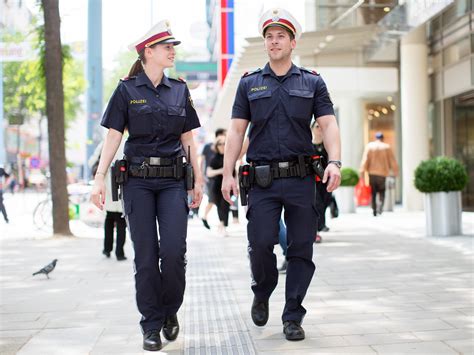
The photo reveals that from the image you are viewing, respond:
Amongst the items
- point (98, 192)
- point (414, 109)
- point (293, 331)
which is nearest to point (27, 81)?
point (414, 109)

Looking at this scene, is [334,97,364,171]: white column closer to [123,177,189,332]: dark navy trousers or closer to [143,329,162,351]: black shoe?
[123,177,189,332]: dark navy trousers

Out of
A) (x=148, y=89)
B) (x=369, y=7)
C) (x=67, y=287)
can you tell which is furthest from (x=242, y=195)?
(x=369, y=7)

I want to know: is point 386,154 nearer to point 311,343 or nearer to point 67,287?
point 67,287

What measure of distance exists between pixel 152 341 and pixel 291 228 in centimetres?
106

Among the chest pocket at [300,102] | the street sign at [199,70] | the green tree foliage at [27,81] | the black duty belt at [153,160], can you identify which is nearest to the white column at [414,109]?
the green tree foliage at [27,81]

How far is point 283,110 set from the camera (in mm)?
4238

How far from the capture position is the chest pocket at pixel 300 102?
13.9 ft

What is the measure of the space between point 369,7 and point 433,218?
5.40 metres

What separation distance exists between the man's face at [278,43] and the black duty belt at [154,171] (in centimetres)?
92

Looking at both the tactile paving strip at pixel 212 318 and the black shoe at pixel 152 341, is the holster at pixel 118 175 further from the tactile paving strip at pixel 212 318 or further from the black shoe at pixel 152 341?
the tactile paving strip at pixel 212 318

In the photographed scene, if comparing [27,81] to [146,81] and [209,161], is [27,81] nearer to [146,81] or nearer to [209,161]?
[209,161]

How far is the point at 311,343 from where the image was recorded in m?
4.12

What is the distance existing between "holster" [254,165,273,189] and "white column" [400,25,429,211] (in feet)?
43.6

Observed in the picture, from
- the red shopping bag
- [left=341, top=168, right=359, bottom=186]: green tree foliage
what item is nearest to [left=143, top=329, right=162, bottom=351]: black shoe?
[left=341, top=168, right=359, bottom=186]: green tree foliage
